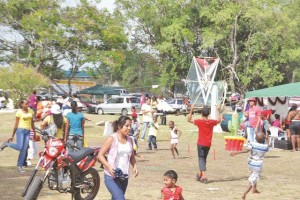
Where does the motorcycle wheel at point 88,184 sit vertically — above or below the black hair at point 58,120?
below

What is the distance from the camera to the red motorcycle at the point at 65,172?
340 inches

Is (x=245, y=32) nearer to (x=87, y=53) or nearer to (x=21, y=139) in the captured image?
(x=87, y=53)

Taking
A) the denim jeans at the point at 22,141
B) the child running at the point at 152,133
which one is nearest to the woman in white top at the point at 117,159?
the denim jeans at the point at 22,141

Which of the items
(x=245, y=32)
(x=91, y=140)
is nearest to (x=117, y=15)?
(x=245, y=32)

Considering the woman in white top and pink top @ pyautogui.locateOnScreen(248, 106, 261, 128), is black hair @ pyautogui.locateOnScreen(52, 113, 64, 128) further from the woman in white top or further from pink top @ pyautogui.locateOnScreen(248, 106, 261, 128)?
pink top @ pyautogui.locateOnScreen(248, 106, 261, 128)

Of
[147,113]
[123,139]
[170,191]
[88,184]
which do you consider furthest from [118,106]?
[170,191]

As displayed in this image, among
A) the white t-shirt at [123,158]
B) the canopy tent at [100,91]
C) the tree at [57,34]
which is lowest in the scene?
the white t-shirt at [123,158]

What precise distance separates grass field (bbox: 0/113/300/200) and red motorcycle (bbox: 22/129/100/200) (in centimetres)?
51

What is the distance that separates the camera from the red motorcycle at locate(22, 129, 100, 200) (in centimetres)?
862

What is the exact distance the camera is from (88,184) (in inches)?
367

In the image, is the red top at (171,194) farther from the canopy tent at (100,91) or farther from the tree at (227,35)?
the canopy tent at (100,91)

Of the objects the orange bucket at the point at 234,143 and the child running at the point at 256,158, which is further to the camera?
the orange bucket at the point at 234,143

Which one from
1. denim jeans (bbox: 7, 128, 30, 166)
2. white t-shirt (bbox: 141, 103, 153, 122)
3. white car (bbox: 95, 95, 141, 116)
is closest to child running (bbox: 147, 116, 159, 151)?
white t-shirt (bbox: 141, 103, 153, 122)

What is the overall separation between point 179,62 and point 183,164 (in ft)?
146
